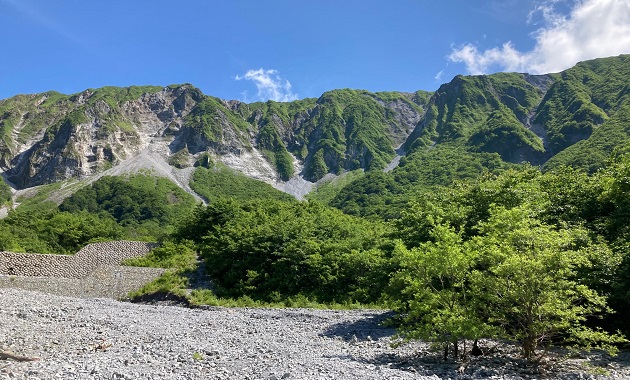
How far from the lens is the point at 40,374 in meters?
10.1

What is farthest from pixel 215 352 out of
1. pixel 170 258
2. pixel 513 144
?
pixel 513 144

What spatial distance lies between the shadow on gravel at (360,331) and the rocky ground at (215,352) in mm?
52

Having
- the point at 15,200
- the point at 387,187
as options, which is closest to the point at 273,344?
the point at 387,187

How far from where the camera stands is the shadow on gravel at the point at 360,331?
2036 centimetres

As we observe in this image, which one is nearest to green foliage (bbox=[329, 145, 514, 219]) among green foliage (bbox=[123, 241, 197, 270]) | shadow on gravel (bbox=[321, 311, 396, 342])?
green foliage (bbox=[123, 241, 197, 270])

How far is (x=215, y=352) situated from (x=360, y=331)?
9.12 m

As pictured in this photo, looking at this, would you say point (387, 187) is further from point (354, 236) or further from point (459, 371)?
point (459, 371)

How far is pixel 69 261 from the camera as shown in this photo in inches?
1610

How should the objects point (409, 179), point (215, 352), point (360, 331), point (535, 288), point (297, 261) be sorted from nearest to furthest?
point (535, 288) → point (215, 352) → point (360, 331) → point (297, 261) → point (409, 179)

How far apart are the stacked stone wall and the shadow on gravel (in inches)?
1109

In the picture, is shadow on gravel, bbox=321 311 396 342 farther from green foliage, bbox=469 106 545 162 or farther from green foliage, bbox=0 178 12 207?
green foliage, bbox=0 178 12 207

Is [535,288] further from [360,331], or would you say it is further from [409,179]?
[409,179]

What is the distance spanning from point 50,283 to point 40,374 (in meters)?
29.3

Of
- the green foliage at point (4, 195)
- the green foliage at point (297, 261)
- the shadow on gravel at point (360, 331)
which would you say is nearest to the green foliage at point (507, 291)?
the shadow on gravel at point (360, 331)
